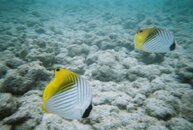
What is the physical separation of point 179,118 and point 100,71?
2.29 metres

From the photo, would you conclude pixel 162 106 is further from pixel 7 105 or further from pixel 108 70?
pixel 7 105

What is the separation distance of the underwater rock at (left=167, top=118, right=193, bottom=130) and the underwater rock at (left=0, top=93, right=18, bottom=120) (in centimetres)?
281

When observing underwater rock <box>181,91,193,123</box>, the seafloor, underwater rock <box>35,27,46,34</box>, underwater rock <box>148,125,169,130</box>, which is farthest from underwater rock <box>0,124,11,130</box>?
underwater rock <box>35,27,46,34</box>

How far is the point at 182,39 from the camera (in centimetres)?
961

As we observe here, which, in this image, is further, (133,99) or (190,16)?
(190,16)

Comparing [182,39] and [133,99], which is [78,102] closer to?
[133,99]

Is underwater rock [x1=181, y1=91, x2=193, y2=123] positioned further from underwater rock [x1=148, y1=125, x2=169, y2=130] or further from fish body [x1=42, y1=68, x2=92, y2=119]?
fish body [x1=42, y1=68, x2=92, y2=119]

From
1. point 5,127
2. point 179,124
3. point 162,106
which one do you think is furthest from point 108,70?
point 5,127

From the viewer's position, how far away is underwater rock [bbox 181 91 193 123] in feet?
11.0

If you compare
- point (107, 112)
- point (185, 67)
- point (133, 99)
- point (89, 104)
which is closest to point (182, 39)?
point (185, 67)

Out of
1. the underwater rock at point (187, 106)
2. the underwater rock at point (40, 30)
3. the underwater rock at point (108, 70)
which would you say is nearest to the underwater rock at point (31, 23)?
the underwater rock at point (40, 30)

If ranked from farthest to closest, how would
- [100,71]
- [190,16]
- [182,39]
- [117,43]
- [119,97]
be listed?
[190,16]
[182,39]
[117,43]
[100,71]
[119,97]

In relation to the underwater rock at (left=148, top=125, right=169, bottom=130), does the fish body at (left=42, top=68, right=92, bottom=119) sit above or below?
above

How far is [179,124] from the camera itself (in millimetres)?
3080
